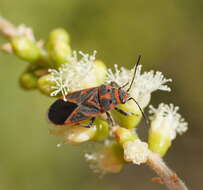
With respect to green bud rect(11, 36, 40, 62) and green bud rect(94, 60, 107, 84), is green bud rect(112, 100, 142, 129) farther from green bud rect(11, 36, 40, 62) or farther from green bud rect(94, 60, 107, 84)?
green bud rect(11, 36, 40, 62)

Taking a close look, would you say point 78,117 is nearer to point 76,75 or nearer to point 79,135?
point 79,135

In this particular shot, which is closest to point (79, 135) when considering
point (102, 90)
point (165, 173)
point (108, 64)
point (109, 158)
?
point (109, 158)

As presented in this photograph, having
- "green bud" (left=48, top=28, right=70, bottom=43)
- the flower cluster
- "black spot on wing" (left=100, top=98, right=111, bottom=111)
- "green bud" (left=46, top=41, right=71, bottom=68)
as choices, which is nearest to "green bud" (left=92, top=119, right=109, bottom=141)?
the flower cluster

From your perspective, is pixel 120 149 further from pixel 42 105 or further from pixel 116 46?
pixel 116 46

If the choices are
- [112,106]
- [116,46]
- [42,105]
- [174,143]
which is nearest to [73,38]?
[116,46]

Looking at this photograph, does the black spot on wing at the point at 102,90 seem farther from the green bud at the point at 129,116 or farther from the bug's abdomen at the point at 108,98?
the green bud at the point at 129,116
